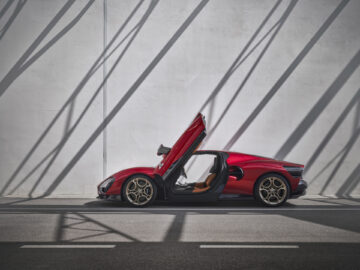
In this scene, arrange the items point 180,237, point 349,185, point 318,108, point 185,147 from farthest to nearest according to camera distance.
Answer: point 318,108
point 349,185
point 185,147
point 180,237

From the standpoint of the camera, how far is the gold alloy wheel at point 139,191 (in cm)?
636

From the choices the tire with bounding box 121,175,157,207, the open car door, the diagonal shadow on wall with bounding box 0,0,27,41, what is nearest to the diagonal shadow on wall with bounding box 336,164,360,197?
the open car door

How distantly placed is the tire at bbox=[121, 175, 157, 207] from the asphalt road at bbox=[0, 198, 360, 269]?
0.20 metres

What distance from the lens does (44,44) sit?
8914mm

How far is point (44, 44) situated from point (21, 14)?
1.00 meters

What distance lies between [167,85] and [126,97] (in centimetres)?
111

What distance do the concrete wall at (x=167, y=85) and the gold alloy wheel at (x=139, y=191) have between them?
235cm

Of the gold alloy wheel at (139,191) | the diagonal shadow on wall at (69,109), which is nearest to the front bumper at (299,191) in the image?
the gold alloy wheel at (139,191)

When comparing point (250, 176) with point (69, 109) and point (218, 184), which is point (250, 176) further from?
point (69, 109)

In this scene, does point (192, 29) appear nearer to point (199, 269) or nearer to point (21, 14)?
point (21, 14)

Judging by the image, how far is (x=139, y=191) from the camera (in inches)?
251

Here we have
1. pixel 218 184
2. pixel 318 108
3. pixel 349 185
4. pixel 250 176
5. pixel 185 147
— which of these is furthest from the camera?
pixel 318 108

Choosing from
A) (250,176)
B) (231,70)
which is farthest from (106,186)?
(231,70)

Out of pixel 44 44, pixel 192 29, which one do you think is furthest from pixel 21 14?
pixel 192 29
